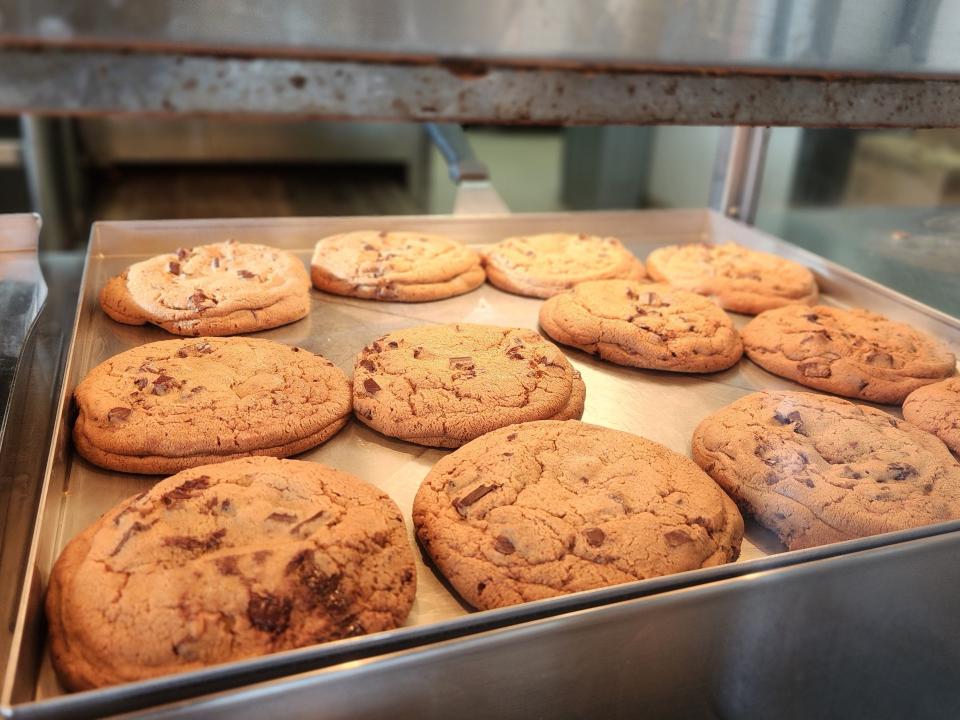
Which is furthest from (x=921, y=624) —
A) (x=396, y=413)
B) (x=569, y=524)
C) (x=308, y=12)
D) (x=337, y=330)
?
(x=337, y=330)

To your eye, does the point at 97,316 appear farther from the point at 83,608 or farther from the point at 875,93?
the point at 875,93

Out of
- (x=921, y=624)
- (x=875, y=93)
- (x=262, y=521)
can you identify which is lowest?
(x=921, y=624)

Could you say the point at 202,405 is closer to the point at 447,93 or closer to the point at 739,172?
the point at 447,93

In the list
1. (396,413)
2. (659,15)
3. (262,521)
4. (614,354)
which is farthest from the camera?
(614,354)

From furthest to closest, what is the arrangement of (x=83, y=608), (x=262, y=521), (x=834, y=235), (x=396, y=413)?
(x=834, y=235), (x=396, y=413), (x=262, y=521), (x=83, y=608)

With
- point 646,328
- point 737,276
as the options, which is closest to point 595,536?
point 646,328

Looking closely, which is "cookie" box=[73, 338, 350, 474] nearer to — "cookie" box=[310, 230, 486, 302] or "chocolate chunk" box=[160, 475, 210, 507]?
"chocolate chunk" box=[160, 475, 210, 507]
